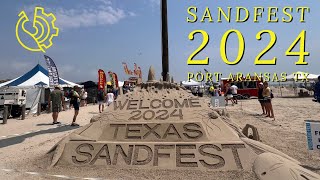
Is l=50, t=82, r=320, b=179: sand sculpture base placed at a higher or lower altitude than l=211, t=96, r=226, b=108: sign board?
lower

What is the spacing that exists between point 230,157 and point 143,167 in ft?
4.35

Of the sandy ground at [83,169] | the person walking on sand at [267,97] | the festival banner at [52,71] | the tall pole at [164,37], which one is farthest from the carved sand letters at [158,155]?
the festival banner at [52,71]

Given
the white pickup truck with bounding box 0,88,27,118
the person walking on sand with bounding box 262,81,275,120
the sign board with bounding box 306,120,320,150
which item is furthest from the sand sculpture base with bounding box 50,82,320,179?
the white pickup truck with bounding box 0,88,27,118

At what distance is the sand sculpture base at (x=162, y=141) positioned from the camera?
4.51 m

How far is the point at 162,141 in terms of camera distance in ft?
16.3

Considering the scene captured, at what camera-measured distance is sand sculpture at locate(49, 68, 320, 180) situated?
451 cm

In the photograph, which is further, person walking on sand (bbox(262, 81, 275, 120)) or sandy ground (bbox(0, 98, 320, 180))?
person walking on sand (bbox(262, 81, 275, 120))

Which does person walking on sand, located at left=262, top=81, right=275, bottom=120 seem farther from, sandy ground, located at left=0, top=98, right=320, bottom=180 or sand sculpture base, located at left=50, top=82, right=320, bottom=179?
sand sculpture base, located at left=50, top=82, right=320, bottom=179

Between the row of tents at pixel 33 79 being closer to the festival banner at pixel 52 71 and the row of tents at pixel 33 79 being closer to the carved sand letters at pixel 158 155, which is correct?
the festival banner at pixel 52 71

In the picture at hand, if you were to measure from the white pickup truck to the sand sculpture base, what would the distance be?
10997mm

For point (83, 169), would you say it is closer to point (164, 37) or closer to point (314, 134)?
point (314, 134)

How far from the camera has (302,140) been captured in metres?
6.67

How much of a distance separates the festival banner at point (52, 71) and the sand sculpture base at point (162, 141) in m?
12.2

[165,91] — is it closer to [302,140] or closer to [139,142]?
[139,142]
